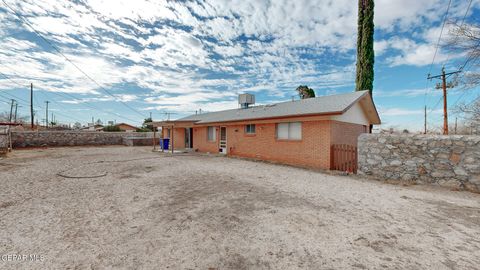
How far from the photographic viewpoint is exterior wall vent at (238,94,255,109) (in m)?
19.8

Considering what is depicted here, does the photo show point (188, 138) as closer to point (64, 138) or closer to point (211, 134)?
point (211, 134)

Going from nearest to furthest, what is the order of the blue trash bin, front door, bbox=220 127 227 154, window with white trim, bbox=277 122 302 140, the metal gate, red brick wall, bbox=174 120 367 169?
the metal gate → red brick wall, bbox=174 120 367 169 → window with white trim, bbox=277 122 302 140 → front door, bbox=220 127 227 154 → the blue trash bin

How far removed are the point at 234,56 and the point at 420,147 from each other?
1442cm

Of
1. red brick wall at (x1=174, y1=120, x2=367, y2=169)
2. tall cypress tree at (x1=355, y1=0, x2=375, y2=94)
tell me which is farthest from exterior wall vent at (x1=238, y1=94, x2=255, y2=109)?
tall cypress tree at (x1=355, y1=0, x2=375, y2=94)

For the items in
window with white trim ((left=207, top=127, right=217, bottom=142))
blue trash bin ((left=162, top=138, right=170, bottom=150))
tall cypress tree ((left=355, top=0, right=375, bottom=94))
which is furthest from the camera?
blue trash bin ((left=162, top=138, right=170, bottom=150))

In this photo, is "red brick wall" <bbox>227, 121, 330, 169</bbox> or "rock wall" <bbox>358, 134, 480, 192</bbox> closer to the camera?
"rock wall" <bbox>358, 134, 480, 192</bbox>

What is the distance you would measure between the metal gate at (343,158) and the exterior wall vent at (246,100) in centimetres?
1132

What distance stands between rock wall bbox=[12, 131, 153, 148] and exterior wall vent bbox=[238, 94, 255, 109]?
705 inches

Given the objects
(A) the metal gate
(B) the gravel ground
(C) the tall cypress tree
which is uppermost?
(C) the tall cypress tree

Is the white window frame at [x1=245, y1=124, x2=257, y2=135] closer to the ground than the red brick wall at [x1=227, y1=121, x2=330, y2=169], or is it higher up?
higher up

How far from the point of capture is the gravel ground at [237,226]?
111 inches

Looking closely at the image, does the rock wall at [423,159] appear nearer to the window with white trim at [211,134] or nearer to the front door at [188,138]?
the window with white trim at [211,134]

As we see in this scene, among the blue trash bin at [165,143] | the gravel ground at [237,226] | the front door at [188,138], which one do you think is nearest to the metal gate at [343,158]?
the gravel ground at [237,226]

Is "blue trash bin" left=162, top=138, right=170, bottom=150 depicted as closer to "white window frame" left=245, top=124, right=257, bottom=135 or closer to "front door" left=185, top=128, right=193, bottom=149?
"front door" left=185, top=128, right=193, bottom=149
